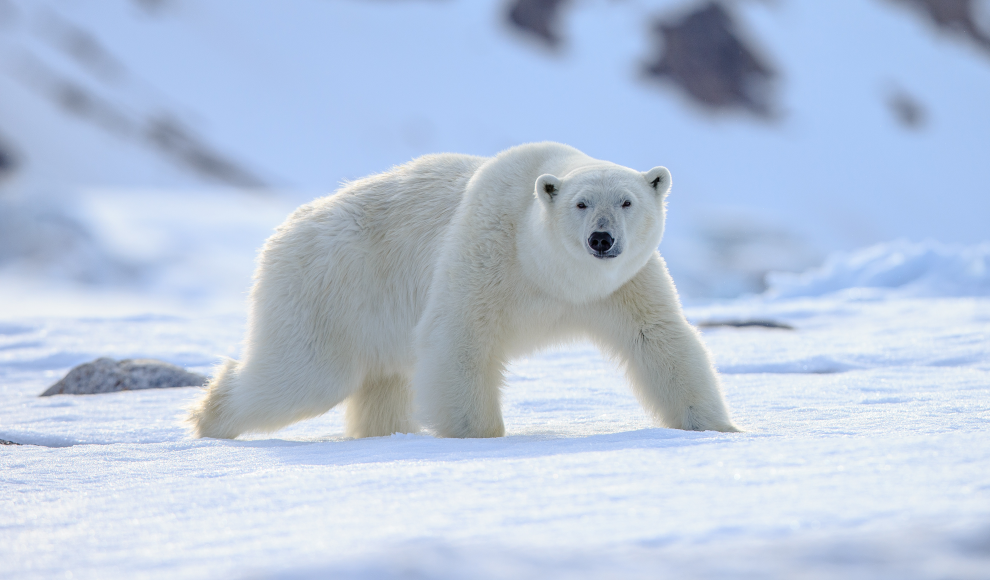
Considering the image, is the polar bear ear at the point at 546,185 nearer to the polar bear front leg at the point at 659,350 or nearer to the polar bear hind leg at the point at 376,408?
the polar bear front leg at the point at 659,350

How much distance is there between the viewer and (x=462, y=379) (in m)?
3.23

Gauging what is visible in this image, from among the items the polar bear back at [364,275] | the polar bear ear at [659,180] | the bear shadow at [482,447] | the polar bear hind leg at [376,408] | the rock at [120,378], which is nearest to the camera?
the bear shadow at [482,447]

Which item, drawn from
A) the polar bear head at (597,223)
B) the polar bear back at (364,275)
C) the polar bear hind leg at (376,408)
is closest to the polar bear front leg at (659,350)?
Answer: the polar bear head at (597,223)

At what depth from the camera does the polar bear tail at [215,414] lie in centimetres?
373

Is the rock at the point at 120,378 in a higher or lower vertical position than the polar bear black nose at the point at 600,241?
lower

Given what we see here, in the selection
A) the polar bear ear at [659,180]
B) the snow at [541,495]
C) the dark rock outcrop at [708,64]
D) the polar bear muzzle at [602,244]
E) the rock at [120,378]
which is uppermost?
the dark rock outcrop at [708,64]

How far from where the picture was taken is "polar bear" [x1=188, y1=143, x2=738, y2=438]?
3.16 meters

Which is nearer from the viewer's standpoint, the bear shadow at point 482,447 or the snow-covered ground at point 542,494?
the snow-covered ground at point 542,494

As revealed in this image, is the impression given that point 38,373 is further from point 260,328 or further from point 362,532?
point 362,532

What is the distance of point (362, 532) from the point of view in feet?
5.46

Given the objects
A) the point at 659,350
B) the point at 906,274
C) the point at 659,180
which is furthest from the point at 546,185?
the point at 906,274

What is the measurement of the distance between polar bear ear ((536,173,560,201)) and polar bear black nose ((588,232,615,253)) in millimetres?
291

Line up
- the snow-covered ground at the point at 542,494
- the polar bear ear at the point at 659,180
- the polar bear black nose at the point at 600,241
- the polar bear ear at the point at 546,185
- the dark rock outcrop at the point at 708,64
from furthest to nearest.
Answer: the dark rock outcrop at the point at 708,64 → the polar bear ear at the point at 659,180 → the polar bear ear at the point at 546,185 → the polar bear black nose at the point at 600,241 → the snow-covered ground at the point at 542,494

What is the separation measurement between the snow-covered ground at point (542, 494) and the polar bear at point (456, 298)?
0.82ft
